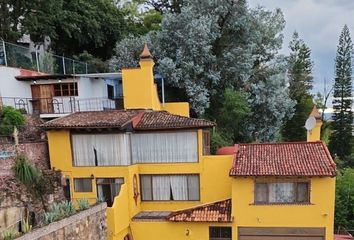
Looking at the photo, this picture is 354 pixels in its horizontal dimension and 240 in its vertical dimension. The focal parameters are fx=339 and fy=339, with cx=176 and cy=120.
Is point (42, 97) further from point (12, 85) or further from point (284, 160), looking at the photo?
point (284, 160)

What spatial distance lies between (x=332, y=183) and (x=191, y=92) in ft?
35.8

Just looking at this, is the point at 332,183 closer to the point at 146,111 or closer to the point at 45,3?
the point at 146,111

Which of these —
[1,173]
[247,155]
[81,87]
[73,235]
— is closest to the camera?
[73,235]

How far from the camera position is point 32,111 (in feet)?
69.3

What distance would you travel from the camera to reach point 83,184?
1639cm

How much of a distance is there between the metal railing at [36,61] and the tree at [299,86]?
1784 centimetres

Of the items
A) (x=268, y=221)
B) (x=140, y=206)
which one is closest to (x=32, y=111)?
(x=140, y=206)

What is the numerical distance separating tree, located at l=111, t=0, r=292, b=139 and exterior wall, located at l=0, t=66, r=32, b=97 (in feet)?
21.2

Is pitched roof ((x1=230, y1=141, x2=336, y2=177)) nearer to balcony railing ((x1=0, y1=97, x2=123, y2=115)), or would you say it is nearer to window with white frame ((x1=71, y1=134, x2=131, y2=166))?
window with white frame ((x1=71, y1=134, x2=131, y2=166))

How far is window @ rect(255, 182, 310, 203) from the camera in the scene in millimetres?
14406

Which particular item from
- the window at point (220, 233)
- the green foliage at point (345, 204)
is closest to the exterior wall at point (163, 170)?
the window at point (220, 233)

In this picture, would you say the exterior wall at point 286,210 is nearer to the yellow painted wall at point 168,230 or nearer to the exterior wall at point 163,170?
the yellow painted wall at point 168,230

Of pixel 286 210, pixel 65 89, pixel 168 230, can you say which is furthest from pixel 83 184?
pixel 286 210

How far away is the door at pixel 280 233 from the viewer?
1430 centimetres
